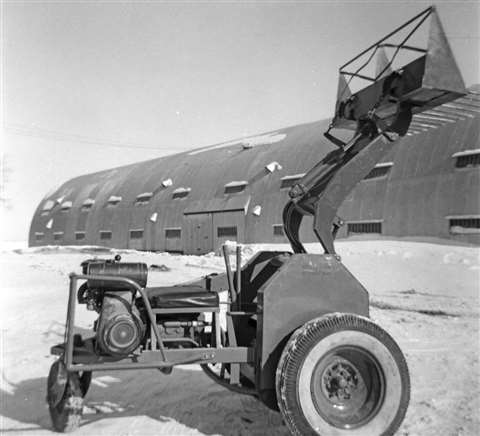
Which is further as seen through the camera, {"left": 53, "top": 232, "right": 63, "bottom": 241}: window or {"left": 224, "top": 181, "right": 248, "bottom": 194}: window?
{"left": 53, "top": 232, "right": 63, "bottom": 241}: window

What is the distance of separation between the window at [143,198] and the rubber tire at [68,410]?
1079 inches

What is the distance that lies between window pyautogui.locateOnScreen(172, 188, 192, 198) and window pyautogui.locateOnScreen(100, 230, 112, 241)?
623cm

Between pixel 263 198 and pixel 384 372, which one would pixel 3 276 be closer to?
pixel 263 198

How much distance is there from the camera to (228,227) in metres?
24.9

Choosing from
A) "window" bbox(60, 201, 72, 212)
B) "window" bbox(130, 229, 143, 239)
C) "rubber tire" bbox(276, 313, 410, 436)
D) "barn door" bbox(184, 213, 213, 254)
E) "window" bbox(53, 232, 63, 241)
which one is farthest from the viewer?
"window" bbox(60, 201, 72, 212)

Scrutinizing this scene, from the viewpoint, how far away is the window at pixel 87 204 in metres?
36.4

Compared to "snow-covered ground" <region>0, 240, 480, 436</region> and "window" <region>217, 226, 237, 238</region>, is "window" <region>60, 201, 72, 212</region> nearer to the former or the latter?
"window" <region>217, 226, 237, 238</region>

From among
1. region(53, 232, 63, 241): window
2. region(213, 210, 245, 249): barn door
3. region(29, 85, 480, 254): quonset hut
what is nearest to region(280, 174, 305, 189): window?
region(29, 85, 480, 254): quonset hut

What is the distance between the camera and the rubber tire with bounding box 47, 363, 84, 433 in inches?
167

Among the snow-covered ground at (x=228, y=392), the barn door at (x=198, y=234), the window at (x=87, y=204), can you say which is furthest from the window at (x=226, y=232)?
the window at (x=87, y=204)

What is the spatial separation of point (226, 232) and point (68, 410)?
20.8m

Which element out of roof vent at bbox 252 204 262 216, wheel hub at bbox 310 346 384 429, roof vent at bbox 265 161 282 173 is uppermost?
roof vent at bbox 265 161 282 173

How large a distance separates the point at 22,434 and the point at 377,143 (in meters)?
4.03

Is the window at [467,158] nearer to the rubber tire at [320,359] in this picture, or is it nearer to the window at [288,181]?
the window at [288,181]
